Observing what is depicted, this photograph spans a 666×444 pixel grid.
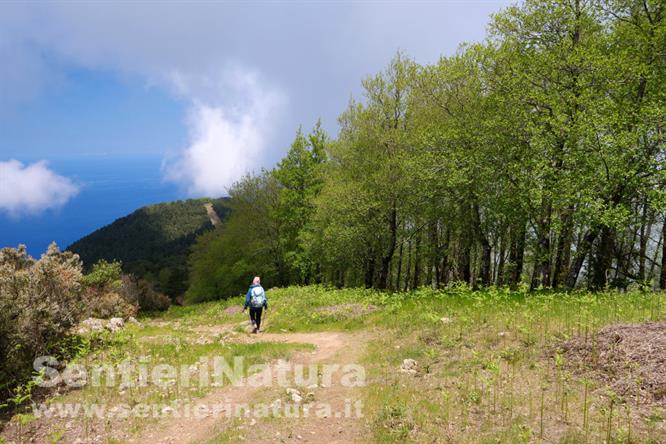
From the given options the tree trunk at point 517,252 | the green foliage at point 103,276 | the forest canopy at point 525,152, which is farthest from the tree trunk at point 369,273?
the green foliage at point 103,276

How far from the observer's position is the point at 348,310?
1859 cm

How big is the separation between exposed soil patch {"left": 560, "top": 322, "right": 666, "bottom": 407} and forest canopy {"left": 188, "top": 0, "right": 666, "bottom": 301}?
7709mm

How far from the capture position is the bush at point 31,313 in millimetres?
11414

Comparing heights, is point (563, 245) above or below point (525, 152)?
below

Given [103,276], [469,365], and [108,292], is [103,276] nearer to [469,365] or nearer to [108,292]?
[108,292]

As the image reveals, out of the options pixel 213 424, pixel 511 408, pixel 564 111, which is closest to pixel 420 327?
pixel 511 408

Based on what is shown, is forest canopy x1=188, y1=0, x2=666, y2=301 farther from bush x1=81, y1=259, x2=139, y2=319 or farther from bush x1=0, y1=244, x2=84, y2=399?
bush x1=0, y1=244, x2=84, y2=399

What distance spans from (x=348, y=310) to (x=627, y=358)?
11.8 meters

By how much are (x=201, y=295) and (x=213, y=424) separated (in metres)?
51.2

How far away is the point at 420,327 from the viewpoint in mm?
13352

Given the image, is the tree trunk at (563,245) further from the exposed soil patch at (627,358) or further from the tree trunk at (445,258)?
the exposed soil patch at (627,358)

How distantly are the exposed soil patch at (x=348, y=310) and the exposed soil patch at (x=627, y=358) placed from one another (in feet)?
31.3

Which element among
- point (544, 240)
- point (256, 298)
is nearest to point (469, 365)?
point (256, 298)

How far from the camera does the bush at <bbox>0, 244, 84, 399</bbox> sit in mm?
11414
